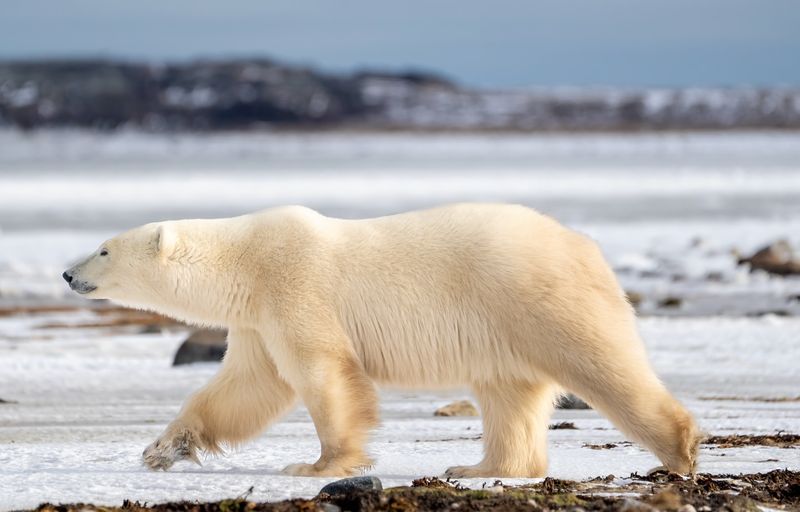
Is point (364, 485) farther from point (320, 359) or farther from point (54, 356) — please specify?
point (54, 356)

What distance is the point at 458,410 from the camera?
6.64 metres

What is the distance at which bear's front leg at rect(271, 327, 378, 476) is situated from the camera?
4.89m

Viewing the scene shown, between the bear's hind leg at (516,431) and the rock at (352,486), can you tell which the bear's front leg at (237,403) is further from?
the rock at (352,486)

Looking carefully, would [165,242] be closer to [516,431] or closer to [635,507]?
[516,431]

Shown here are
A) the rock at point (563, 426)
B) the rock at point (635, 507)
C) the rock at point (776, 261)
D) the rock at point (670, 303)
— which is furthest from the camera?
the rock at point (776, 261)

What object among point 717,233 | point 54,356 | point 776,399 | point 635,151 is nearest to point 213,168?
point 635,151

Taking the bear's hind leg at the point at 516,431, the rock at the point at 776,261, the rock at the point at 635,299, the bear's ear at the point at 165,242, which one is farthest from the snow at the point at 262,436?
the rock at the point at 776,261

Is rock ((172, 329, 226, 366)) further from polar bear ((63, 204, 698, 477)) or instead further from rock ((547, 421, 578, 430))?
polar bear ((63, 204, 698, 477))

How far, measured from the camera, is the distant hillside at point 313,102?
104 meters

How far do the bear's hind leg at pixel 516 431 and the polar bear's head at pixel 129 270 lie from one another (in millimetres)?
1408

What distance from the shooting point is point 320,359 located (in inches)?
194

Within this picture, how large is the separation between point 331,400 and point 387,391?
2.44 m

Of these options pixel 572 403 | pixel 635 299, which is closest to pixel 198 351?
pixel 572 403

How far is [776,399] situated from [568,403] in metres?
1.09
